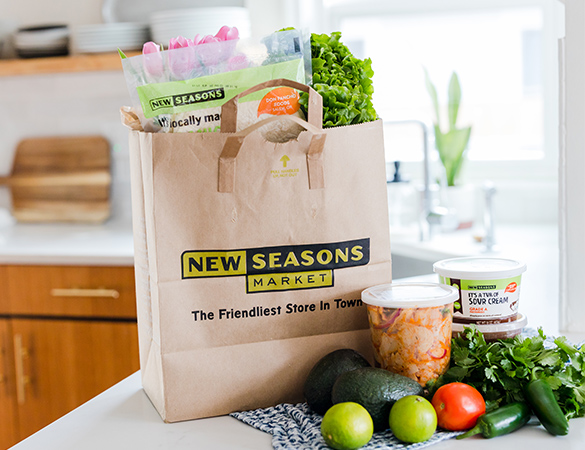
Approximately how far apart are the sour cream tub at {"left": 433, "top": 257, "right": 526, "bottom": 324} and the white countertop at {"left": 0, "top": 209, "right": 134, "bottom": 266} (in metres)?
1.38

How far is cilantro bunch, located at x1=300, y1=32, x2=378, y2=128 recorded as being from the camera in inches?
35.9

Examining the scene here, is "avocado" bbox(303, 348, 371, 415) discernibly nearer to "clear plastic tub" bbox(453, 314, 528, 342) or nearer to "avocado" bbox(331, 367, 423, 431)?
"avocado" bbox(331, 367, 423, 431)

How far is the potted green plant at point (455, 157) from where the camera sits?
2398 mm

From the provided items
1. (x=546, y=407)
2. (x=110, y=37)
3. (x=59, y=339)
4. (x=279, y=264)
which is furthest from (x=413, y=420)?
(x=110, y=37)

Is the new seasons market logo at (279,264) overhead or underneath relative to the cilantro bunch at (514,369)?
overhead

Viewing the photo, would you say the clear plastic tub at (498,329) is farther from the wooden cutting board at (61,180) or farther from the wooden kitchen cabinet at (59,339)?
the wooden cutting board at (61,180)

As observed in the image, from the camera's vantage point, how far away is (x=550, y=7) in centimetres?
241

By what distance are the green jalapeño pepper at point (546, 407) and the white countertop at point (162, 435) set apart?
2 centimetres

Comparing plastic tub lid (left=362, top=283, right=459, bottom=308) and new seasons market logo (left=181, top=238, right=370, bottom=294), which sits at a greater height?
new seasons market logo (left=181, top=238, right=370, bottom=294)

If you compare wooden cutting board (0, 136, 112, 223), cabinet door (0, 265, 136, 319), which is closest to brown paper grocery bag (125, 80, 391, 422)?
cabinet door (0, 265, 136, 319)

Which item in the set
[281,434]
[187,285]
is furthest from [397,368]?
[187,285]

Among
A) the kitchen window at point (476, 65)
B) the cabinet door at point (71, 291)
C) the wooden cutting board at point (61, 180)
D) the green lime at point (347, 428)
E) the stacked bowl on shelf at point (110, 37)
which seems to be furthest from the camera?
the wooden cutting board at point (61, 180)

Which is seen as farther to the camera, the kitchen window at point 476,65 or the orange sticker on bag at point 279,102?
the kitchen window at point 476,65

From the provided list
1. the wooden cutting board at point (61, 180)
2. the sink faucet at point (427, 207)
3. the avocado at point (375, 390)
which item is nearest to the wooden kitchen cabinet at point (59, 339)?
the wooden cutting board at point (61, 180)
